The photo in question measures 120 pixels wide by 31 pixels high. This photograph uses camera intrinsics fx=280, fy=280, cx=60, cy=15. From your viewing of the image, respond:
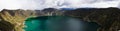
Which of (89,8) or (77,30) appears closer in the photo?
(77,30)

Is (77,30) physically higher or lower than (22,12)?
higher

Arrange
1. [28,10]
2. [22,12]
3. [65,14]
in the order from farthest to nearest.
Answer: [65,14] → [28,10] → [22,12]

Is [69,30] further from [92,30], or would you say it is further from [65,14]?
[65,14]

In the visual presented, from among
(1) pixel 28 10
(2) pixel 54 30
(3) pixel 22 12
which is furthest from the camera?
(1) pixel 28 10

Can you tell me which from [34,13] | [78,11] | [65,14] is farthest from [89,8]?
[34,13]

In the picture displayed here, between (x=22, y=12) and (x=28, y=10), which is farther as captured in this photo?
(x=28, y=10)

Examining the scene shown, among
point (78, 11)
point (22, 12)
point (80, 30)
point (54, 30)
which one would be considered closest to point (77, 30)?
point (80, 30)

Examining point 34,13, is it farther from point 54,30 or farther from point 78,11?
point 54,30

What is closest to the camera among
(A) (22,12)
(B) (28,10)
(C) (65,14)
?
(A) (22,12)

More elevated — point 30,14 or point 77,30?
point 77,30
